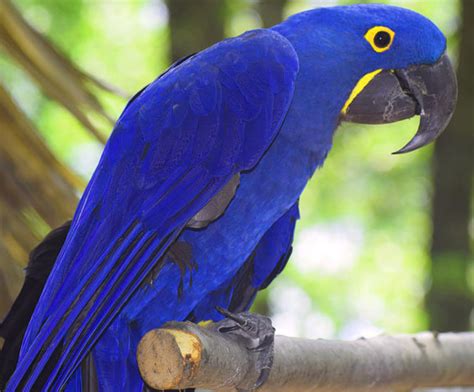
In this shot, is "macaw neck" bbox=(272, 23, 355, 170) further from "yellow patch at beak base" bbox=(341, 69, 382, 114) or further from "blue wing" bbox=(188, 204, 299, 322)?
"blue wing" bbox=(188, 204, 299, 322)

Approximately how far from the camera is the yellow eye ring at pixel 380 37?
1.66 meters

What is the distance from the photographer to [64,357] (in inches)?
54.9

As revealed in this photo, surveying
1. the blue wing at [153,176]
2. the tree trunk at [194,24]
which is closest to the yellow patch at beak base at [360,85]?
the blue wing at [153,176]

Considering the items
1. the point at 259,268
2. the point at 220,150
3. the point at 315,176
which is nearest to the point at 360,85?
the point at 220,150

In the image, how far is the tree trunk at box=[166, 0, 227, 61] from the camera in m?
3.29

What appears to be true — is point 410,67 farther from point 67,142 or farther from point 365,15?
point 67,142

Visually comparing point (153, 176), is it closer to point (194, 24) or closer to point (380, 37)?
point (380, 37)

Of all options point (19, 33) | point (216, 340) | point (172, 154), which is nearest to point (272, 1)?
point (19, 33)

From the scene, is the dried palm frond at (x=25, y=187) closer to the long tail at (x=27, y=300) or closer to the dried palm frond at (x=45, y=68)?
the dried palm frond at (x=45, y=68)

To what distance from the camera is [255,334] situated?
1.59 meters

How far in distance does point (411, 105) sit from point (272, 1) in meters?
2.17

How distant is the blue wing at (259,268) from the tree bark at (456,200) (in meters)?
2.11

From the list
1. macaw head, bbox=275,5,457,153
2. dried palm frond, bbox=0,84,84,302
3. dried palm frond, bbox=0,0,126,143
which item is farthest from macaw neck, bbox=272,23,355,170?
dried palm frond, bbox=0,84,84,302

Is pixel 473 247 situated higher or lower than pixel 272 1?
lower
